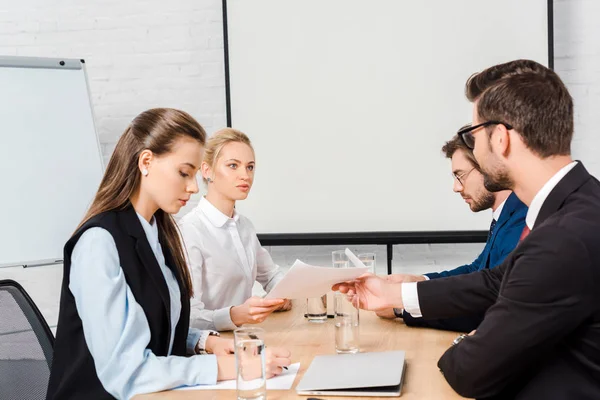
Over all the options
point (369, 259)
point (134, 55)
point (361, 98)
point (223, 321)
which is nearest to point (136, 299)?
point (223, 321)

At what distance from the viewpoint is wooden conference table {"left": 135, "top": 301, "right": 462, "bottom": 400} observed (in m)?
1.45

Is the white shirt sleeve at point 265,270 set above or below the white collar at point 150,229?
below

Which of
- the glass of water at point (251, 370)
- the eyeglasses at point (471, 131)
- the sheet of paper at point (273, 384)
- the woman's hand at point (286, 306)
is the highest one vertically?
the eyeglasses at point (471, 131)

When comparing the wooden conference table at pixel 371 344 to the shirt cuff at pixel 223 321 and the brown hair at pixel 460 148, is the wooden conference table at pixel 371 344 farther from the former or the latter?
the brown hair at pixel 460 148

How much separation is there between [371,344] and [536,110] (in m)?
0.75

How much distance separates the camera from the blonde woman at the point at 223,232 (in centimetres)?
240

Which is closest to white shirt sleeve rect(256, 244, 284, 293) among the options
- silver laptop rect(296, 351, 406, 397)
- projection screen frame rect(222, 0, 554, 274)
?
projection screen frame rect(222, 0, 554, 274)

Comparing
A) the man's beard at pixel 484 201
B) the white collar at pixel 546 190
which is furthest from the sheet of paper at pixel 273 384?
the man's beard at pixel 484 201

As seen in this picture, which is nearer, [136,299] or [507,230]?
[136,299]

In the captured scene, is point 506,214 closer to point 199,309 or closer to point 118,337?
point 199,309

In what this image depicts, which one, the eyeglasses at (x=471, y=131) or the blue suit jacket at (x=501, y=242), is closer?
the eyeglasses at (x=471, y=131)

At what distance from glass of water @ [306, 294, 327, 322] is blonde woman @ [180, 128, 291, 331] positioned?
0.19m

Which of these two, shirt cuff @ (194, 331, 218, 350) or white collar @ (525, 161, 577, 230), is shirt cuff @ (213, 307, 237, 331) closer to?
shirt cuff @ (194, 331, 218, 350)

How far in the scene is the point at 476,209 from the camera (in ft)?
8.13
